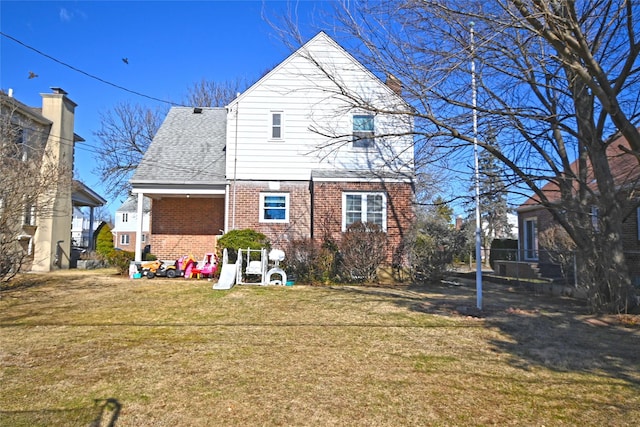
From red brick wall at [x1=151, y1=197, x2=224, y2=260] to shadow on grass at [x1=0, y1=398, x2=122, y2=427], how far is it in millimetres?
13210

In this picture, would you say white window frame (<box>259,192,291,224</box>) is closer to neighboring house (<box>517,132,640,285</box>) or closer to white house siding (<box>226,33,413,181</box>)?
white house siding (<box>226,33,413,181</box>)

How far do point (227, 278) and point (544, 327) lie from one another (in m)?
7.54

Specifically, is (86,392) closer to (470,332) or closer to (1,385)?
(1,385)

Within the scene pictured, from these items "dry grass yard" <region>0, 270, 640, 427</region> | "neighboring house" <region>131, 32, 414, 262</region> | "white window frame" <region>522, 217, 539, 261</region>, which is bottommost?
"dry grass yard" <region>0, 270, 640, 427</region>

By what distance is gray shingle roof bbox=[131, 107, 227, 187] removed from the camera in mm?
15438

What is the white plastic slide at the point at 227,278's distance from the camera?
37.0 ft

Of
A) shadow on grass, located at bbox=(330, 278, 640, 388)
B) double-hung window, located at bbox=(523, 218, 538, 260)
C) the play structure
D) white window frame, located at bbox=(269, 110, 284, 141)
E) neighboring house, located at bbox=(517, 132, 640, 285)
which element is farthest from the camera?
double-hung window, located at bbox=(523, 218, 538, 260)

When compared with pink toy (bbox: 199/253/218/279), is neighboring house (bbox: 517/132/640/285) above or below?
above

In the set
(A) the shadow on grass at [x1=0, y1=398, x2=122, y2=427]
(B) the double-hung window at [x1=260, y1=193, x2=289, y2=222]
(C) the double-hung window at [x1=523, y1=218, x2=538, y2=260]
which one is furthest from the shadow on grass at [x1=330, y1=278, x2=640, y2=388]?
(C) the double-hung window at [x1=523, y1=218, x2=538, y2=260]

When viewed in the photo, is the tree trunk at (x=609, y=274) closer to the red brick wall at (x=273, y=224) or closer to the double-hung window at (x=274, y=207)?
the red brick wall at (x=273, y=224)

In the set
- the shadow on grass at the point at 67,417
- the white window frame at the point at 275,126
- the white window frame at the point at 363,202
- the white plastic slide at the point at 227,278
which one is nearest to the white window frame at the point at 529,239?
the white window frame at the point at 363,202

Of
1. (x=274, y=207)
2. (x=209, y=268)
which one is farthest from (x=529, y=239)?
(x=209, y=268)

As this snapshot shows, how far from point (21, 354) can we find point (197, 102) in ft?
97.8

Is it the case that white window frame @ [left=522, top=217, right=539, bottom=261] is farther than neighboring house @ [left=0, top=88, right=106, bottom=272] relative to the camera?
Yes
